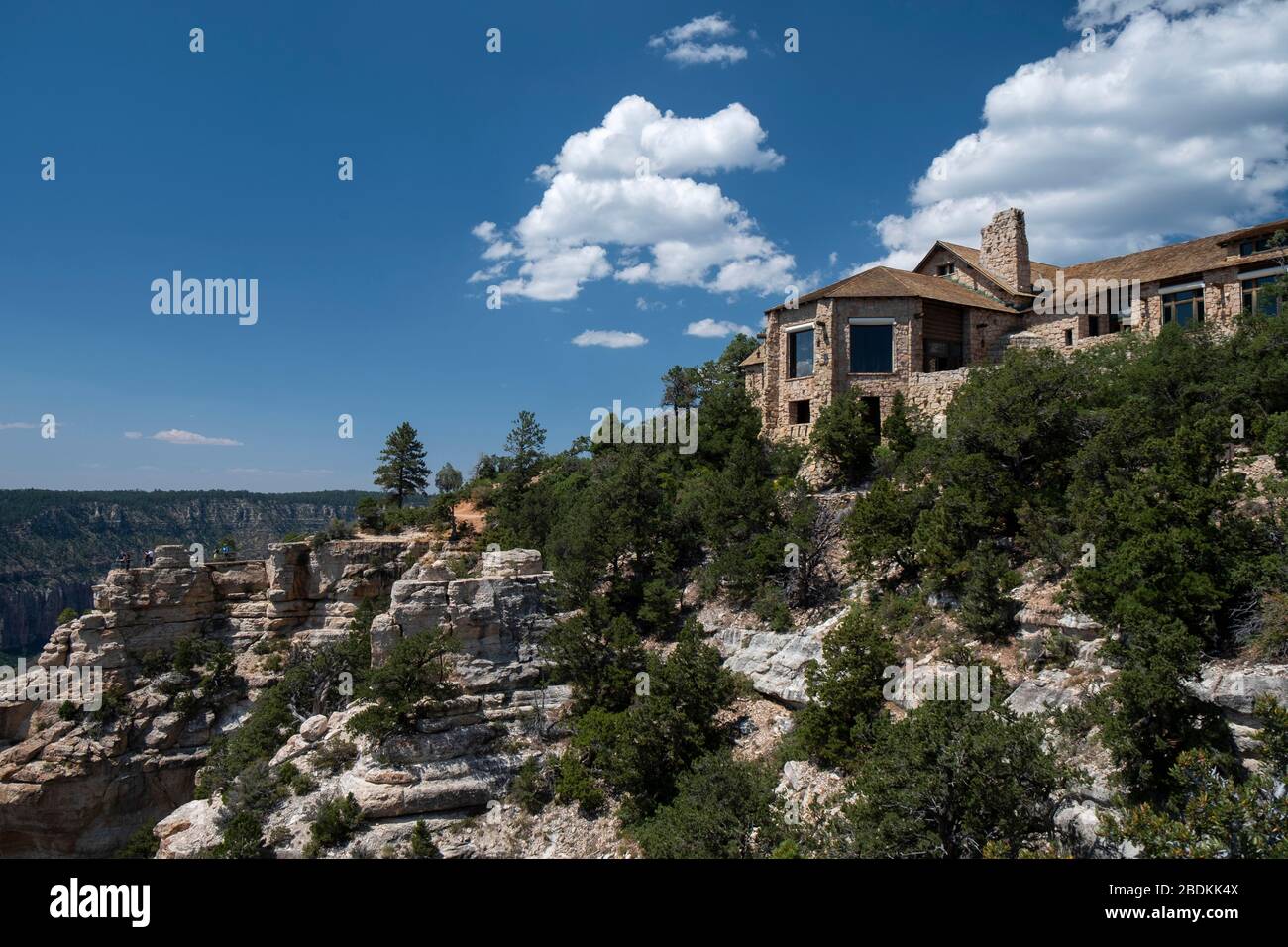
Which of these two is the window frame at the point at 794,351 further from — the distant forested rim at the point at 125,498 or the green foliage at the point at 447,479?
the distant forested rim at the point at 125,498

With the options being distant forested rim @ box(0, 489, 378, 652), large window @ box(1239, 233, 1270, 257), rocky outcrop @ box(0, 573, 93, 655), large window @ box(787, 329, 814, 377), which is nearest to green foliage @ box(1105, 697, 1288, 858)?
large window @ box(787, 329, 814, 377)

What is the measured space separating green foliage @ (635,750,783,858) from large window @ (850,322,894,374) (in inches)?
617

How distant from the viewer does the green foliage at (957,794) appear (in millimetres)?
10500

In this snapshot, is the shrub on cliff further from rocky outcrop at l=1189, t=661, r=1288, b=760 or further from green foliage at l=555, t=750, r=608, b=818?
rocky outcrop at l=1189, t=661, r=1288, b=760

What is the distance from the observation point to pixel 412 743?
19984 mm

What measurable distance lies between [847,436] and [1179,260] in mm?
13504

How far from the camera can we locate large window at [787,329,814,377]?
1073 inches

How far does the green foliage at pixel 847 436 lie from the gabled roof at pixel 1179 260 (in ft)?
36.6

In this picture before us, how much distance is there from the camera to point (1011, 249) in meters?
29.6

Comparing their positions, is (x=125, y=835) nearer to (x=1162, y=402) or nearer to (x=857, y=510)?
(x=857, y=510)

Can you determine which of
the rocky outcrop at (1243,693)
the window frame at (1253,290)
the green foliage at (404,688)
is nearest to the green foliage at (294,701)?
the green foliage at (404,688)

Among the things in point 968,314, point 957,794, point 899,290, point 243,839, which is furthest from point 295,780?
point 968,314

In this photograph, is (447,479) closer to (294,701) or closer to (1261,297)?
(294,701)
